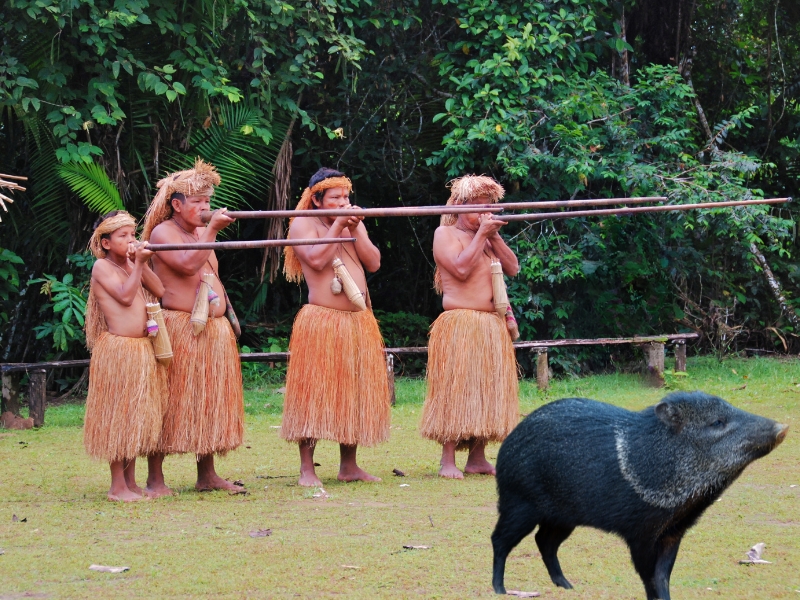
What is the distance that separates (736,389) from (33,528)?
6672 mm

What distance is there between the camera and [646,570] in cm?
357

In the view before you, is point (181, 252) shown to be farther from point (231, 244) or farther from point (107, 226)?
point (231, 244)

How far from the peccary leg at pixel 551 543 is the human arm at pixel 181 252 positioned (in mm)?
2606

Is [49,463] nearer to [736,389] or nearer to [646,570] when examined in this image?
[646,570]

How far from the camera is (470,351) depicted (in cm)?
617

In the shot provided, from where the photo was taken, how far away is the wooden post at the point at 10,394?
876 centimetres

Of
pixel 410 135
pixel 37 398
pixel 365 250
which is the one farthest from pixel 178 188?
pixel 410 135

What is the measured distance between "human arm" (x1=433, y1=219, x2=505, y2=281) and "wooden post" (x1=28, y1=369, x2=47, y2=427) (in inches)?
159

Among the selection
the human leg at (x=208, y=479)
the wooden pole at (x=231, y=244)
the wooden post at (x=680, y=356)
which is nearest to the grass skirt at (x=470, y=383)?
the wooden pole at (x=231, y=244)

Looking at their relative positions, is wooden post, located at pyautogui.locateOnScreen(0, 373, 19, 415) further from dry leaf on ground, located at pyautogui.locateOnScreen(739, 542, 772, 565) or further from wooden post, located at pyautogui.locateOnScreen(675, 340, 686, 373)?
dry leaf on ground, located at pyautogui.locateOnScreen(739, 542, 772, 565)

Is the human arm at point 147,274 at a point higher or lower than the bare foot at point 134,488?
higher

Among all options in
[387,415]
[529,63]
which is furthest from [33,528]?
[529,63]

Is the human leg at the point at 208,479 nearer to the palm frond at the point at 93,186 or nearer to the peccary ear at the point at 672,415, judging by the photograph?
the peccary ear at the point at 672,415

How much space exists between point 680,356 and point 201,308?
600 cm
